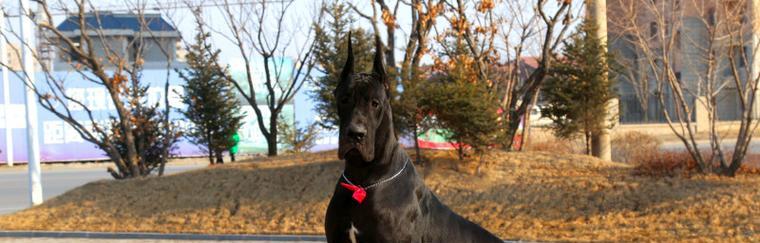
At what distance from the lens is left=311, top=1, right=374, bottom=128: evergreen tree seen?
16188 millimetres

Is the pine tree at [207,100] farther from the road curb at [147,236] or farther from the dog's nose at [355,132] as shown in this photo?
the dog's nose at [355,132]

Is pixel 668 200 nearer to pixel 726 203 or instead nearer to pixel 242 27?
pixel 726 203

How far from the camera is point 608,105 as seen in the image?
15953mm

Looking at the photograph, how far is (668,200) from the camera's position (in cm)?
1082

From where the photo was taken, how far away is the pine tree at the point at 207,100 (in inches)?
770

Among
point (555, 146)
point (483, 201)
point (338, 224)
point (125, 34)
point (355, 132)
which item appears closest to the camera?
point (355, 132)

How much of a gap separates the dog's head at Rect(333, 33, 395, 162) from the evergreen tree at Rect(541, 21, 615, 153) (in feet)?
40.3

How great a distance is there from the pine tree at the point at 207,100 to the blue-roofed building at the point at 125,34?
2.51ft

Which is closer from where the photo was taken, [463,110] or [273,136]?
[463,110]

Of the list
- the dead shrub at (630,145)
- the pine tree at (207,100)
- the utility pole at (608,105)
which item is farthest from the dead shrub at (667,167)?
the pine tree at (207,100)

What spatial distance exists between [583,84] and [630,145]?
4.54 metres

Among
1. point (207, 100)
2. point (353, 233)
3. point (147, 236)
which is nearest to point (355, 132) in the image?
point (353, 233)

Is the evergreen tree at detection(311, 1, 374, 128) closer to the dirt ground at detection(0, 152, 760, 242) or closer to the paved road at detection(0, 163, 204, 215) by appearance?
the dirt ground at detection(0, 152, 760, 242)

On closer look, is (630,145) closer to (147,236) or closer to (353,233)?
(147,236)
